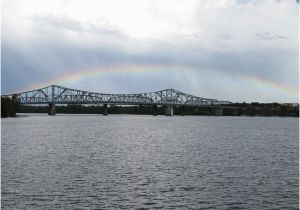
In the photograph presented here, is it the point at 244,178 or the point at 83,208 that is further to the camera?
the point at 244,178

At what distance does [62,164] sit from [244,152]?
19972mm

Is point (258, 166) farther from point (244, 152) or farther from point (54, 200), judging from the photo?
point (54, 200)

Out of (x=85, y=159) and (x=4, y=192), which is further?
(x=85, y=159)

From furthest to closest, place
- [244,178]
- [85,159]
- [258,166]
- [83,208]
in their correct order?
[85,159]
[258,166]
[244,178]
[83,208]

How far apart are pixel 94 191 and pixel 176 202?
5.01m

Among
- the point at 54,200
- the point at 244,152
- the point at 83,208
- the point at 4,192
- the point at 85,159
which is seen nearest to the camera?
the point at 83,208

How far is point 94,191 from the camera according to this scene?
86.1 ft

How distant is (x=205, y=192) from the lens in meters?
26.0

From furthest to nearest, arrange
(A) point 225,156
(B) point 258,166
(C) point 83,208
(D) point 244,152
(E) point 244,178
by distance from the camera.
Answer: (D) point 244,152 → (A) point 225,156 → (B) point 258,166 → (E) point 244,178 → (C) point 83,208

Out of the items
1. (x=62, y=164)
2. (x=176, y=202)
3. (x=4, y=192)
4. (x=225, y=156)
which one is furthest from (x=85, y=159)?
(x=176, y=202)

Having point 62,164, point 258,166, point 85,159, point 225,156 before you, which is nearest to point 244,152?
point 225,156

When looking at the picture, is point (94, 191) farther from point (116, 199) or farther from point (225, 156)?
point (225, 156)

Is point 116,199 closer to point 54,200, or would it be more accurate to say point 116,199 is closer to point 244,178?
point 54,200

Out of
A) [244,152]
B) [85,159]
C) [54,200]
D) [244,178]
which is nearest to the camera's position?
[54,200]
